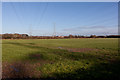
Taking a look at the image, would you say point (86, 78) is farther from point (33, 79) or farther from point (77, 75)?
point (33, 79)

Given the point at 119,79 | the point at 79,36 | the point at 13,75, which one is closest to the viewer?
the point at 119,79

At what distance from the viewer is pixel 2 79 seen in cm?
492

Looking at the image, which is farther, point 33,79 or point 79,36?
point 79,36

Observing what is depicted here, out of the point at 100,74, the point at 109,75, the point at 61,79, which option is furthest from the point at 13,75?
the point at 109,75

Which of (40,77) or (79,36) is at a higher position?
(79,36)

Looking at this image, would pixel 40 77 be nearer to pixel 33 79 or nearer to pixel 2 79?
pixel 33 79

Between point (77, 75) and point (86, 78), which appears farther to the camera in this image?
point (77, 75)

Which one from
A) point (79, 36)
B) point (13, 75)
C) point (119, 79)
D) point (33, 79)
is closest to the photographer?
point (119, 79)

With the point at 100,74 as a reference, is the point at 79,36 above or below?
above

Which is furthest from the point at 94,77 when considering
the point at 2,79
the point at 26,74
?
the point at 2,79

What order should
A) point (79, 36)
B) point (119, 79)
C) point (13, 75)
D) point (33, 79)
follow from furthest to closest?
point (79, 36) < point (13, 75) < point (33, 79) < point (119, 79)

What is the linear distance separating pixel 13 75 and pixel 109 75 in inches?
Answer: 242

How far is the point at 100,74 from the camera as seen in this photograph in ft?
17.1

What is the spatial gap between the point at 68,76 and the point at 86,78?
1060mm
